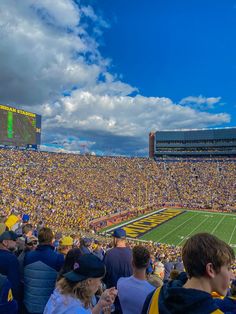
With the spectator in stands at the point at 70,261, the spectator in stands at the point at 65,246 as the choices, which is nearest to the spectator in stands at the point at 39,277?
the spectator in stands at the point at 70,261

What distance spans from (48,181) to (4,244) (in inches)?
1344

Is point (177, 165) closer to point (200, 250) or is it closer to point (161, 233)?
point (161, 233)

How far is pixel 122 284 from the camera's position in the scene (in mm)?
2963

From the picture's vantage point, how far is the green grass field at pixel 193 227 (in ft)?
80.9

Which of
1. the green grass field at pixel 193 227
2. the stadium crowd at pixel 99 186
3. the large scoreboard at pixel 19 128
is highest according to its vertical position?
the large scoreboard at pixel 19 128

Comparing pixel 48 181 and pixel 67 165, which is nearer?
pixel 48 181

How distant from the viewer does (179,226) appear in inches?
1161

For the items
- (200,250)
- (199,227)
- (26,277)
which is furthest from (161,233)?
(200,250)

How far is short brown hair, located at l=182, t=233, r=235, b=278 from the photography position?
5.72ft

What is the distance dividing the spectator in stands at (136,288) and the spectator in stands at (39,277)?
100 cm

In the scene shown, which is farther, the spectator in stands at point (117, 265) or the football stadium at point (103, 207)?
the spectator in stands at point (117, 265)

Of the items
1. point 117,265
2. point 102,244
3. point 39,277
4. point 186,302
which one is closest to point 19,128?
point 102,244

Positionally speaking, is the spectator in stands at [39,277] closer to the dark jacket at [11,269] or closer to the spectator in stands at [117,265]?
the dark jacket at [11,269]

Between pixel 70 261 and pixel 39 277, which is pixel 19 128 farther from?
pixel 70 261
